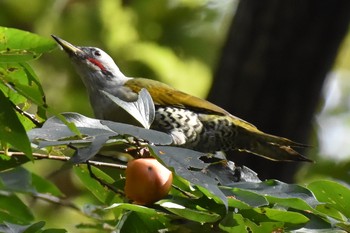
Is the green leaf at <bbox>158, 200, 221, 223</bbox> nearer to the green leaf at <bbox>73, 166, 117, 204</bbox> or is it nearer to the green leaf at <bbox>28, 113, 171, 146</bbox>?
the green leaf at <bbox>28, 113, 171, 146</bbox>

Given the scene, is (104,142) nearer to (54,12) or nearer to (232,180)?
(232,180)

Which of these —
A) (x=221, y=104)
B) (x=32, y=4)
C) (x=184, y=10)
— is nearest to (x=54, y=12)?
(x=32, y=4)

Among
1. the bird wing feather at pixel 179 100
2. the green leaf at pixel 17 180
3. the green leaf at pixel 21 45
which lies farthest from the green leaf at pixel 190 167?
the bird wing feather at pixel 179 100

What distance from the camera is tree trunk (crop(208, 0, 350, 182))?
3479 millimetres

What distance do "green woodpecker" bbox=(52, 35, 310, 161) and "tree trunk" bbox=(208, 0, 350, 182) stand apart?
1.64 feet

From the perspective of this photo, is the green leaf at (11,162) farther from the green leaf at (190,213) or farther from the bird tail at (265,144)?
the bird tail at (265,144)

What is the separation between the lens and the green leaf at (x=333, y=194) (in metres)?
1.75

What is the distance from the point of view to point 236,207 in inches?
61.2

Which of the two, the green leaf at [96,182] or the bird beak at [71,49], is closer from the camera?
the green leaf at [96,182]

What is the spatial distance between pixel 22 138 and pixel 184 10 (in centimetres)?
318

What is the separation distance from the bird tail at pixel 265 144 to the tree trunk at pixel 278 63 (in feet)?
1.83

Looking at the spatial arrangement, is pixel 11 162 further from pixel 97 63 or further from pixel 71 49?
pixel 97 63

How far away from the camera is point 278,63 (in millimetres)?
3533

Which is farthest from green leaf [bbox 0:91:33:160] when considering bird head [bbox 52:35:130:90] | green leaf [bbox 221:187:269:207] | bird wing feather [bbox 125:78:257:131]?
bird head [bbox 52:35:130:90]
